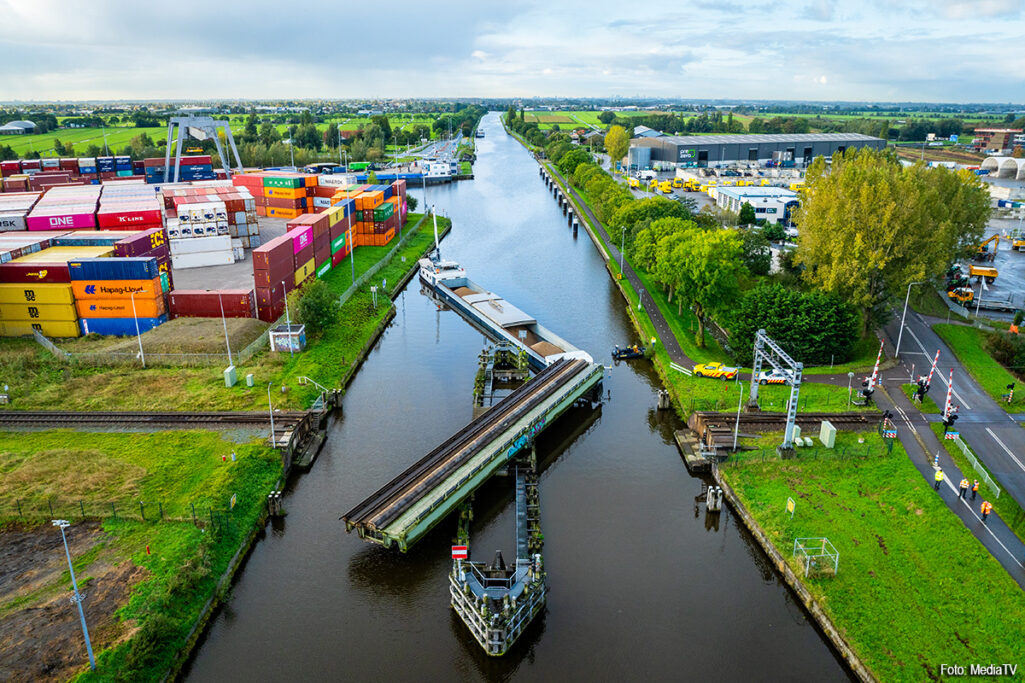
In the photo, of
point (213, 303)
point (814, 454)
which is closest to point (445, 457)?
point (814, 454)

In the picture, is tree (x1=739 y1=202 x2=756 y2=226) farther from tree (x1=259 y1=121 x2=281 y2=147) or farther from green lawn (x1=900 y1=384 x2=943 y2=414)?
tree (x1=259 y1=121 x2=281 y2=147)

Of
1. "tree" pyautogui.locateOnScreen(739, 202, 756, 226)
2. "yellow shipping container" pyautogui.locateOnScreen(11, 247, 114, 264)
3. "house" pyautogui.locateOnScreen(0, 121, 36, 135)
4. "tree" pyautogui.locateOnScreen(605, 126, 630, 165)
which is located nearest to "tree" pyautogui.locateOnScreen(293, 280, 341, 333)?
"yellow shipping container" pyautogui.locateOnScreen(11, 247, 114, 264)

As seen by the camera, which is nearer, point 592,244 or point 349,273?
point 349,273

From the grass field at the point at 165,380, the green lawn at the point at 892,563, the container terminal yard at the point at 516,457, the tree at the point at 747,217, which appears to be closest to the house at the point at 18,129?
the container terminal yard at the point at 516,457

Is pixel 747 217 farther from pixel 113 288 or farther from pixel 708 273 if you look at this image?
pixel 113 288

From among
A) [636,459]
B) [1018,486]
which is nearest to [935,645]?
[1018,486]

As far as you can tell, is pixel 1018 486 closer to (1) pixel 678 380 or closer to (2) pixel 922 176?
(1) pixel 678 380

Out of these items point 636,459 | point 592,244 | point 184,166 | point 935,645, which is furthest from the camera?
Result: point 184,166
